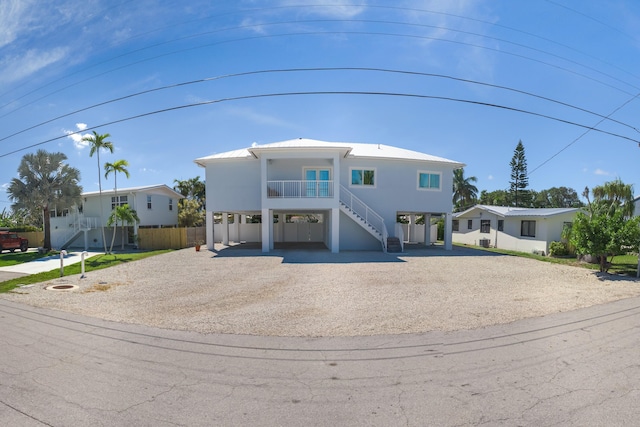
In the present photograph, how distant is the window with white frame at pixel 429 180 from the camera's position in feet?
72.6

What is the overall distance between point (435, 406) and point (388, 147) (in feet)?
78.8

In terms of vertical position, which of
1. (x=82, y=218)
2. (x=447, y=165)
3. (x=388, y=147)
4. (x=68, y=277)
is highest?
(x=388, y=147)

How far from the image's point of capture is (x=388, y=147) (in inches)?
1014

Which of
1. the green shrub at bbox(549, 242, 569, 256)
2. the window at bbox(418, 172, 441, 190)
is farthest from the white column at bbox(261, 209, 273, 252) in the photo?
the green shrub at bbox(549, 242, 569, 256)

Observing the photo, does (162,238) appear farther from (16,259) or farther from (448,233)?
(448,233)

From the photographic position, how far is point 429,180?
2233 centimetres

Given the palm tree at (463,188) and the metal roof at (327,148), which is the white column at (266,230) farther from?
the palm tree at (463,188)

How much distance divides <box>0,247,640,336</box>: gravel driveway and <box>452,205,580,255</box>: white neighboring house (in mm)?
7628

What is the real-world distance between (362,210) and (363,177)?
7.66ft

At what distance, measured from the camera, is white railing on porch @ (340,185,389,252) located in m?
20.1

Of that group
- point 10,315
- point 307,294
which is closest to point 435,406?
point 307,294

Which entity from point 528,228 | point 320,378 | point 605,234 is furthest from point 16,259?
point 528,228

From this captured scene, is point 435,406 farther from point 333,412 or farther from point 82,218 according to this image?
point 82,218

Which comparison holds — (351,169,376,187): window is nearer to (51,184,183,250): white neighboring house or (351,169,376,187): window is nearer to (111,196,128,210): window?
(51,184,183,250): white neighboring house
